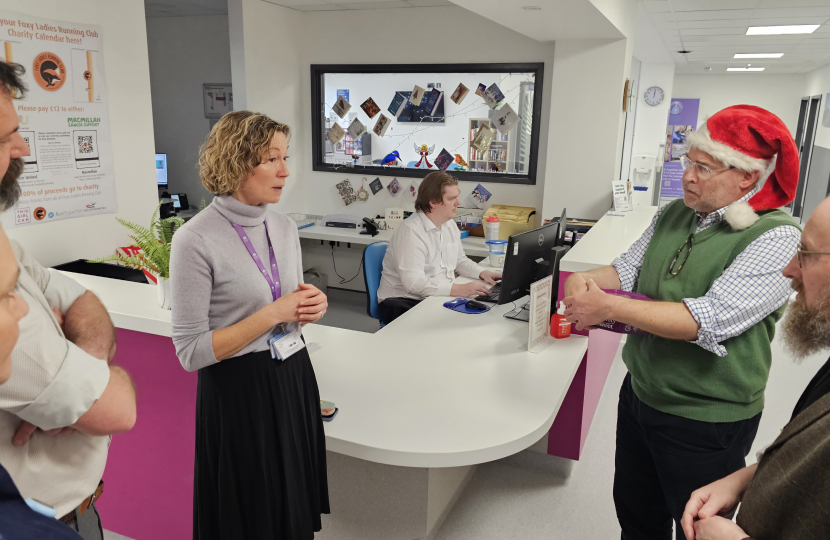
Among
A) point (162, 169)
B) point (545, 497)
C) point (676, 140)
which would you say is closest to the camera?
point (545, 497)

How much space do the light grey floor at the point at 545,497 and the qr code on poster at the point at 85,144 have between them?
1963 millimetres

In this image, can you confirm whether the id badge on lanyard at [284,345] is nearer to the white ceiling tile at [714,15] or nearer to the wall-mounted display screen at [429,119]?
the wall-mounted display screen at [429,119]

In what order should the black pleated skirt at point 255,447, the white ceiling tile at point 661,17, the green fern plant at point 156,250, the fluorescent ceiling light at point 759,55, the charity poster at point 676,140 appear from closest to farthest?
the black pleated skirt at point 255,447 < the green fern plant at point 156,250 < the white ceiling tile at point 661,17 < the fluorescent ceiling light at point 759,55 < the charity poster at point 676,140

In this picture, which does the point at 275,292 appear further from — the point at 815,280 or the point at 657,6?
the point at 657,6

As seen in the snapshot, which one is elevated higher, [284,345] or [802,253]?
[802,253]

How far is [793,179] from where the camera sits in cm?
145

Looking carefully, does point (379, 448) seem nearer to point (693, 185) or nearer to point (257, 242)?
point (257, 242)

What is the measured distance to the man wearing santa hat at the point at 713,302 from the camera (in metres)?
1.40

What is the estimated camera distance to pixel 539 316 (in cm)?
221

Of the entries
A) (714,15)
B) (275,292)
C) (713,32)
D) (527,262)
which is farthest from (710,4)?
(275,292)

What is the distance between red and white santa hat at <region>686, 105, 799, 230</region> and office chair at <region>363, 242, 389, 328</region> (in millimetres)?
2077

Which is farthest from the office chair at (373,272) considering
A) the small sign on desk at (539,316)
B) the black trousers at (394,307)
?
the small sign on desk at (539,316)

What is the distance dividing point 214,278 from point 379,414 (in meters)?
0.62

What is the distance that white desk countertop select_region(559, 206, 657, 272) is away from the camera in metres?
2.53
